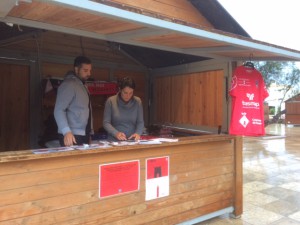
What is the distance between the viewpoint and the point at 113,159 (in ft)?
10.1

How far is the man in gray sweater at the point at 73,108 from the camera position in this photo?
10.2ft

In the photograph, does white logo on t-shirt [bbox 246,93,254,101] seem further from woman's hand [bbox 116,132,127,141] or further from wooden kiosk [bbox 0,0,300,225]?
woman's hand [bbox 116,132,127,141]

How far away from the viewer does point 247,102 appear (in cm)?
448

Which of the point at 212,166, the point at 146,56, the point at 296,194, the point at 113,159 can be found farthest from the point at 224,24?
the point at 113,159

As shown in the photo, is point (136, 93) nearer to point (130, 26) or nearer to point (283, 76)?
point (130, 26)

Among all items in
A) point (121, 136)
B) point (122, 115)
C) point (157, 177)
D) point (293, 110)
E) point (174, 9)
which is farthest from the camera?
point (293, 110)

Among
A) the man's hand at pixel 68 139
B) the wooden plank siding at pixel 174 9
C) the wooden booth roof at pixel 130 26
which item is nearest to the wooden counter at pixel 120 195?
the man's hand at pixel 68 139

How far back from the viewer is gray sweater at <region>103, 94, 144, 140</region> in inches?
153

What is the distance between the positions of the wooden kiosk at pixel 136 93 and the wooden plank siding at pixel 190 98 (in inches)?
0.7

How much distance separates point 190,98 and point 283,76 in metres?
19.2

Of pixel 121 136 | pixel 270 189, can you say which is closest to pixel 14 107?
pixel 121 136

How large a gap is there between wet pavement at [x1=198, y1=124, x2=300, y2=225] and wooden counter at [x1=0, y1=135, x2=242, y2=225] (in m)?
0.38

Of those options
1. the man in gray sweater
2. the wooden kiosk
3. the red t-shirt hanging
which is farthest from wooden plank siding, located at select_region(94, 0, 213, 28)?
the man in gray sweater

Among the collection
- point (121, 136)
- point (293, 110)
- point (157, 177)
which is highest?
point (293, 110)
